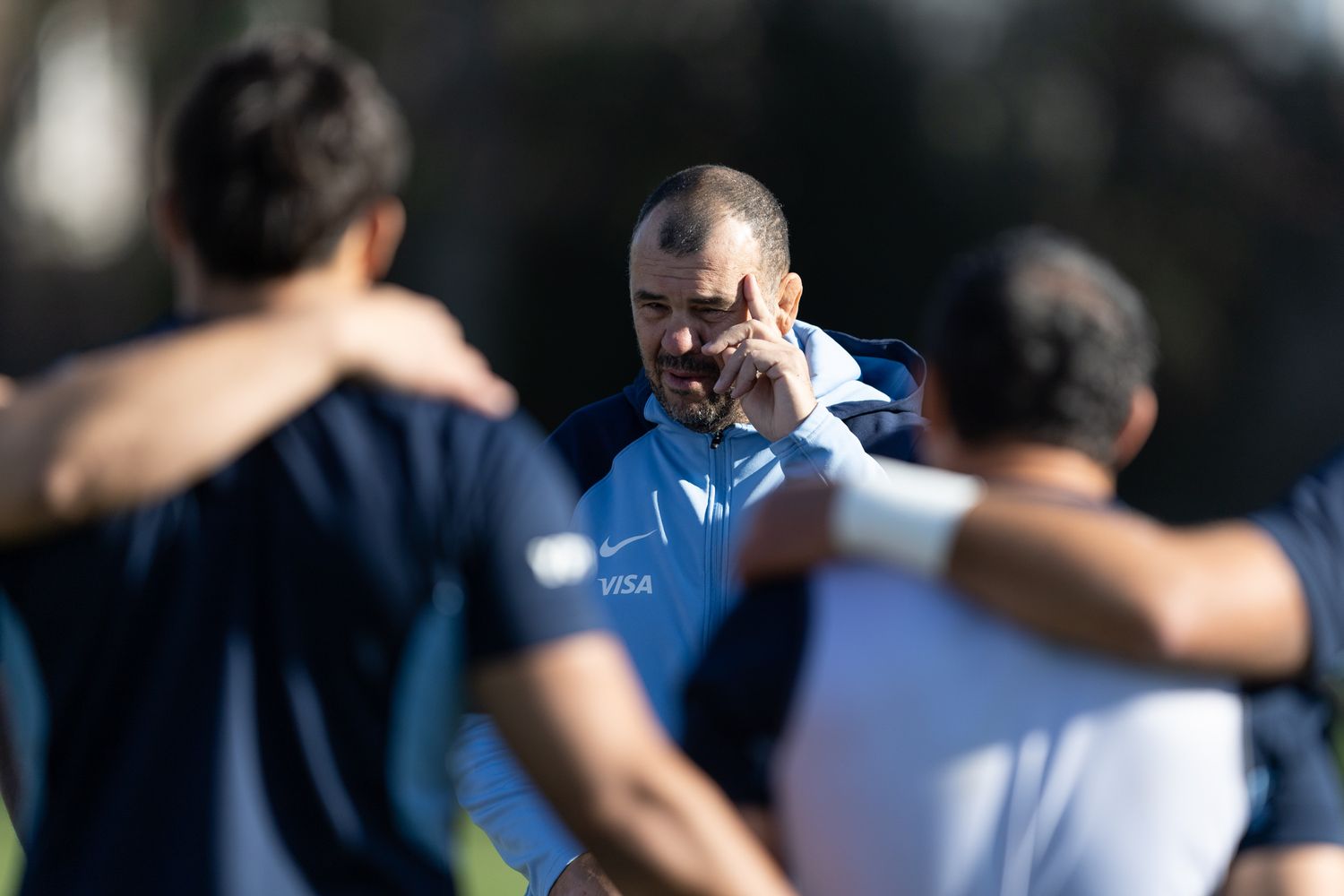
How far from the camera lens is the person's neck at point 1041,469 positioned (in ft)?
6.86

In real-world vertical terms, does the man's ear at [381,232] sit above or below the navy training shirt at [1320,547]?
above

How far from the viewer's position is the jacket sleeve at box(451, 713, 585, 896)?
3.45 m

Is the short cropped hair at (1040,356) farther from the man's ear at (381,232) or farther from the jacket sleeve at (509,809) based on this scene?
the jacket sleeve at (509,809)

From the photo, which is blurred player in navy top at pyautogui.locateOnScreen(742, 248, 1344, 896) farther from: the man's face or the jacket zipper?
the man's face

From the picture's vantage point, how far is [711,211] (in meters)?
4.09

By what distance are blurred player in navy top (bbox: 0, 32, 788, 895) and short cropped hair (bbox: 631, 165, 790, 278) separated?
2.04 metres

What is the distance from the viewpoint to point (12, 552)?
200cm

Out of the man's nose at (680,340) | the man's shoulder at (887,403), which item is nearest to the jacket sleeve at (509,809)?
the man's nose at (680,340)

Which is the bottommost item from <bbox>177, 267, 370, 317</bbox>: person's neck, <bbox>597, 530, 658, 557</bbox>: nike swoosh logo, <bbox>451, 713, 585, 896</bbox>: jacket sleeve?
<bbox>451, 713, 585, 896</bbox>: jacket sleeve

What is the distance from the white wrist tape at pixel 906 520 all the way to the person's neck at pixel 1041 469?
0.04m

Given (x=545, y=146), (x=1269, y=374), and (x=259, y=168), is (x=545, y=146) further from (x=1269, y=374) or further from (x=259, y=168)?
(x=259, y=168)

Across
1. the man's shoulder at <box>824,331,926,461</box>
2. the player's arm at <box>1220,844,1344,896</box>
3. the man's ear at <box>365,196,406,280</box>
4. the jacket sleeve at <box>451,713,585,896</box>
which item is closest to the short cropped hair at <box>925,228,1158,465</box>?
the player's arm at <box>1220,844,1344,896</box>

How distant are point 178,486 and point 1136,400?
3.91 feet

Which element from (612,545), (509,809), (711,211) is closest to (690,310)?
(711,211)
